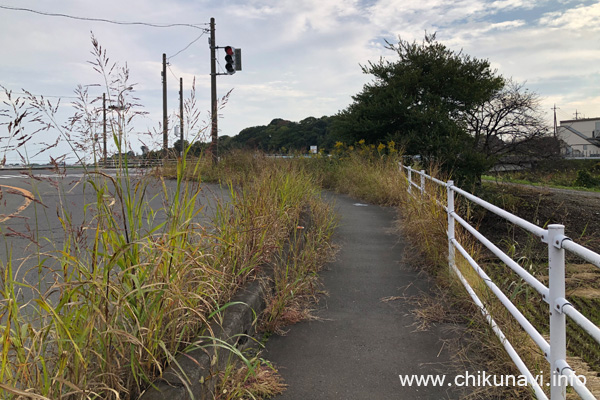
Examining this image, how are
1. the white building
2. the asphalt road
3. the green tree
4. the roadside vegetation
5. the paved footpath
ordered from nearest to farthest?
the asphalt road < the paved footpath < the roadside vegetation < the green tree < the white building

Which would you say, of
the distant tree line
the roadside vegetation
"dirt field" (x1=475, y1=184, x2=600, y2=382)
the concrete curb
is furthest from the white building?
the concrete curb

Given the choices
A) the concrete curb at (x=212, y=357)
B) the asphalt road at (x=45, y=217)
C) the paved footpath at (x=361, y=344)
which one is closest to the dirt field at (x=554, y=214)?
the paved footpath at (x=361, y=344)

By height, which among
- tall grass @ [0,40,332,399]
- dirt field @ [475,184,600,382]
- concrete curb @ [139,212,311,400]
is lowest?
dirt field @ [475,184,600,382]

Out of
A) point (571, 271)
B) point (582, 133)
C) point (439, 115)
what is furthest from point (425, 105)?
point (582, 133)

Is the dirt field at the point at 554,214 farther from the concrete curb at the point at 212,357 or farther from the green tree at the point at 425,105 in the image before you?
the concrete curb at the point at 212,357

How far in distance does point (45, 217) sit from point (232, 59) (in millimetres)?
9331

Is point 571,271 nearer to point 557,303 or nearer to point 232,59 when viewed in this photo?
point 557,303

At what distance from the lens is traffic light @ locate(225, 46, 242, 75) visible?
1603 cm

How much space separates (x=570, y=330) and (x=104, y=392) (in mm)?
4082

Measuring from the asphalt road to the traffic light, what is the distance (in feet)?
21.9

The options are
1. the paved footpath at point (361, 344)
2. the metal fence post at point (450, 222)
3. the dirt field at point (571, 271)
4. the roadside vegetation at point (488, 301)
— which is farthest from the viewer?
the metal fence post at point (450, 222)

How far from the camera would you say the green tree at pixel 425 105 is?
18.5 metres

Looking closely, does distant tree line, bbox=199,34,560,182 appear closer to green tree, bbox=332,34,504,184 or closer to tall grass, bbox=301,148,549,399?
green tree, bbox=332,34,504,184

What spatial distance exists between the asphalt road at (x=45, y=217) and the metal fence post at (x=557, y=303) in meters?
2.24
